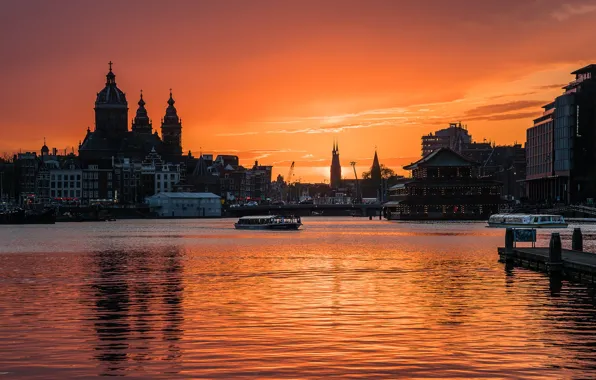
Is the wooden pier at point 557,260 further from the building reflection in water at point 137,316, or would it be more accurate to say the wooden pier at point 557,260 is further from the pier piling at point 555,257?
the building reflection in water at point 137,316

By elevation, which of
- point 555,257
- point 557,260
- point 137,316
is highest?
point 555,257

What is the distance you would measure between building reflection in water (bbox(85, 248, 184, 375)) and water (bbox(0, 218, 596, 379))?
8 cm

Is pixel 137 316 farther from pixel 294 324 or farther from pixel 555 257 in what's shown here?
pixel 555 257

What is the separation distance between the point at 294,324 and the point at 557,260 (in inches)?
1278

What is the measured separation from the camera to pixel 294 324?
4497cm

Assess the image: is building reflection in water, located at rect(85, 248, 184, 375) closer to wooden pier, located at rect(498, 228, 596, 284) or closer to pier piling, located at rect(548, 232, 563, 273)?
pier piling, located at rect(548, 232, 563, 273)

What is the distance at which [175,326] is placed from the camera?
44.7 metres

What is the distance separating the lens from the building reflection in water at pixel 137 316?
35500mm

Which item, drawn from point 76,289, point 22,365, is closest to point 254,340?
point 22,365

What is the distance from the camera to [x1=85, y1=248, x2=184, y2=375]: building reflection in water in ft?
116

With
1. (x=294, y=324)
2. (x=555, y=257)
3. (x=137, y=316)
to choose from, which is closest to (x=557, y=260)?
(x=555, y=257)

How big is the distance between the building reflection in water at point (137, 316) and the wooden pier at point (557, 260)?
2575cm

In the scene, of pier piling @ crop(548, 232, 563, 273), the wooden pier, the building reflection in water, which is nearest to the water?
the building reflection in water

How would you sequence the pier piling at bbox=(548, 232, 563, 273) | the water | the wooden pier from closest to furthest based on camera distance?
the water
the wooden pier
the pier piling at bbox=(548, 232, 563, 273)
